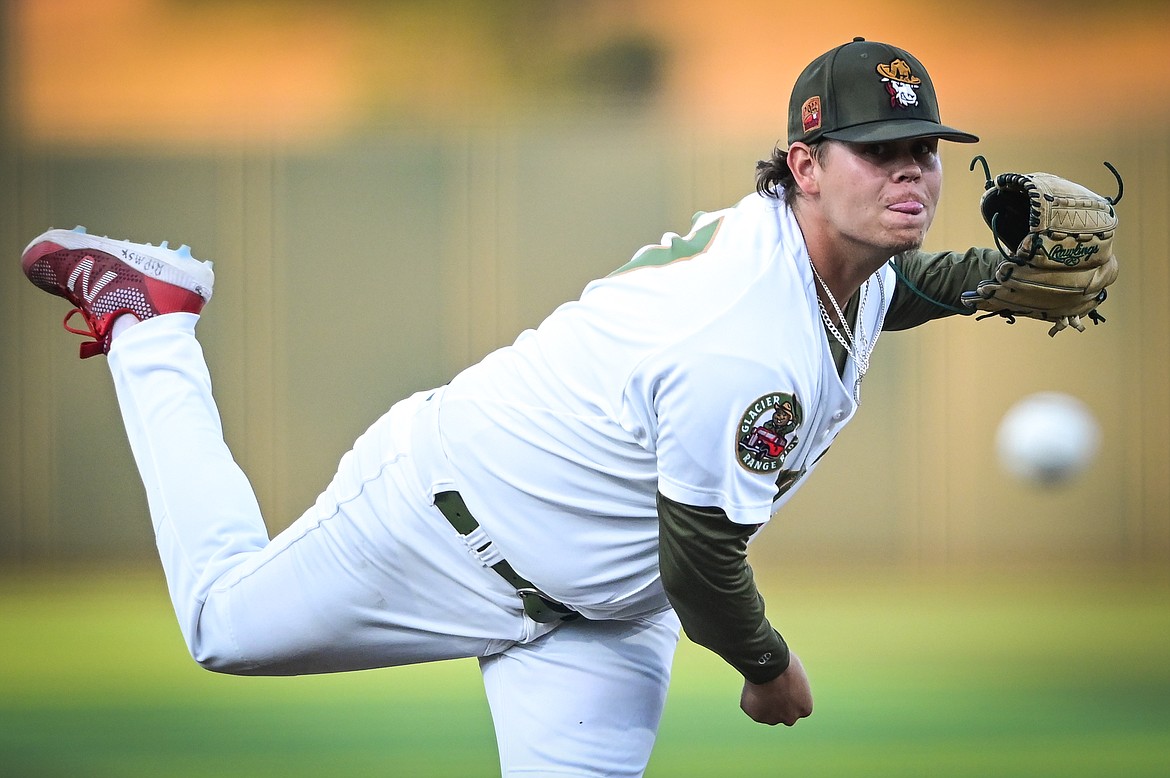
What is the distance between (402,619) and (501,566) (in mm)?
254

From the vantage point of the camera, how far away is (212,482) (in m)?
2.64

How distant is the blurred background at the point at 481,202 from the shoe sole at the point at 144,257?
458 centimetres

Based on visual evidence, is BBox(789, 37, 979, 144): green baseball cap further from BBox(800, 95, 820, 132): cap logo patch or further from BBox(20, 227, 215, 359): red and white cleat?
BBox(20, 227, 215, 359): red and white cleat

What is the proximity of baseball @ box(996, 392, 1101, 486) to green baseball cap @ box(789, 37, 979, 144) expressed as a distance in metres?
5.20

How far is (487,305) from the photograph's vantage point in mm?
7699

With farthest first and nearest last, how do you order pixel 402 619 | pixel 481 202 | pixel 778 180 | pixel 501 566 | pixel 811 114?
pixel 481 202
pixel 402 619
pixel 501 566
pixel 778 180
pixel 811 114

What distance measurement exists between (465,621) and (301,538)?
350 mm

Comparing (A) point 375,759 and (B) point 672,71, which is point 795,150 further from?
A: (B) point 672,71

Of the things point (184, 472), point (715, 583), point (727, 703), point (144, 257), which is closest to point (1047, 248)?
point (715, 583)

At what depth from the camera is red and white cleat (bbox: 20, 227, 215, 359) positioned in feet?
9.46

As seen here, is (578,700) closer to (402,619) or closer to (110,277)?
(402,619)

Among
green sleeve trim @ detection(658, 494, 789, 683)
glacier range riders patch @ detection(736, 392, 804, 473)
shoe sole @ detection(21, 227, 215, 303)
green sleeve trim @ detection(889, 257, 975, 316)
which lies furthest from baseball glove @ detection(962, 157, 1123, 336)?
shoe sole @ detection(21, 227, 215, 303)

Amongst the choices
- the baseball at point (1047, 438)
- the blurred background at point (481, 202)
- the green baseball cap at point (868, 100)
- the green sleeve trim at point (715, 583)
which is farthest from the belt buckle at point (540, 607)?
the blurred background at point (481, 202)

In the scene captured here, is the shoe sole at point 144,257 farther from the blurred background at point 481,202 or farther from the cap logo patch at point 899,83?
the blurred background at point 481,202
